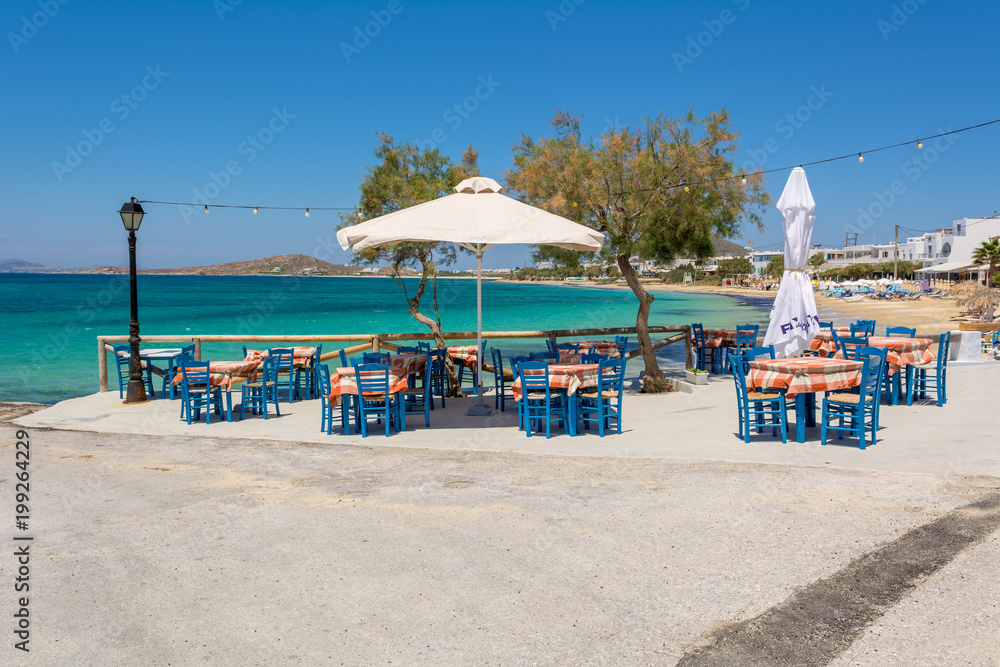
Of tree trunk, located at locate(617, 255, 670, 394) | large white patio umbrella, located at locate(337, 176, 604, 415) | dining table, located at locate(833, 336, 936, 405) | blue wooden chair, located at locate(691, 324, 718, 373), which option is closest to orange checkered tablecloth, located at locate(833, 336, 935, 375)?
dining table, located at locate(833, 336, 936, 405)

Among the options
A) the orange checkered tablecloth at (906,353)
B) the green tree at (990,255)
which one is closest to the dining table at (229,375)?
the orange checkered tablecloth at (906,353)

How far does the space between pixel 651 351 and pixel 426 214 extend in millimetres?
4975

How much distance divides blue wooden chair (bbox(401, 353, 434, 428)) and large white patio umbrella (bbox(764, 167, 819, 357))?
4.03m

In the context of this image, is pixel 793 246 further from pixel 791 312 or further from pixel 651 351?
pixel 651 351

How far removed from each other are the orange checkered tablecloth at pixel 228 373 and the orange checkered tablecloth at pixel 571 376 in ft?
13.0

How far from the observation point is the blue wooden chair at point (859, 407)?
252 inches

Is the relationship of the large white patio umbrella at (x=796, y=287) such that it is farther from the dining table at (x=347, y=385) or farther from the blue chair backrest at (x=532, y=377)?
the dining table at (x=347, y=385)

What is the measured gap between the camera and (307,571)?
3.73m

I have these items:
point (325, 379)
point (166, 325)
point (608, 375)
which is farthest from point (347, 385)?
point (166, 325)

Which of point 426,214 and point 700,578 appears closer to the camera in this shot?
point 700,578

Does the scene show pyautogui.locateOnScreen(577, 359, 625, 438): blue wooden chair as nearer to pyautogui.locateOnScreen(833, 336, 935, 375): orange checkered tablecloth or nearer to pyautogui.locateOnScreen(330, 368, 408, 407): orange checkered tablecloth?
pyautogui.locateOnScreen(330, 368, 408, 407): orange checkered tablecloth

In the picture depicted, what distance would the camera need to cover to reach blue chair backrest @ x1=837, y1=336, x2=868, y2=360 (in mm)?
8930

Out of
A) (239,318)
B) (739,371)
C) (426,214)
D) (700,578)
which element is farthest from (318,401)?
(239,318)

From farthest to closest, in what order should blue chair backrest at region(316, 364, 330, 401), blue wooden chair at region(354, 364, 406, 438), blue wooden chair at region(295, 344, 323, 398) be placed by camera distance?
blue wooden chair at region(295, 344, 323, 398) < blue chair backrest at region(316, 364, 330, 401) < blue wooden chair at region(354, 364, 406, 438)
